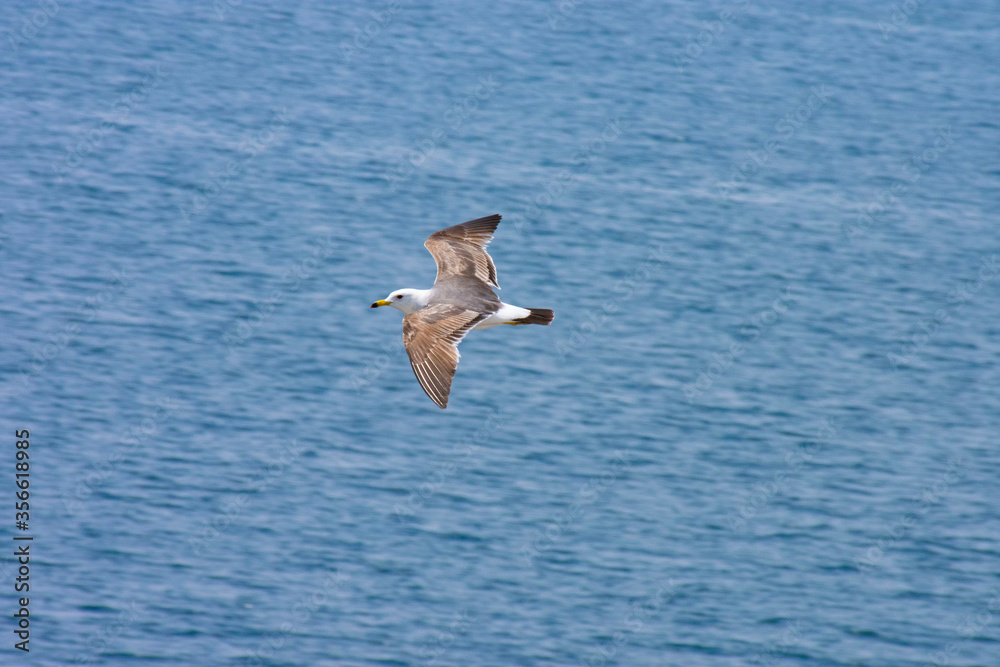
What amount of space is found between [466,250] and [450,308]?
88.6 inches

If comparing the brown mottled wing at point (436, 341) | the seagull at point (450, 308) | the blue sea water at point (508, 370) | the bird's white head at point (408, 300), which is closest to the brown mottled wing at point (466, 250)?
the seagull at point (450, 308)

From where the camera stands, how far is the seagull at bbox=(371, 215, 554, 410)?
18.9 meters

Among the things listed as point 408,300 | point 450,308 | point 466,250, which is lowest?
point 408,300

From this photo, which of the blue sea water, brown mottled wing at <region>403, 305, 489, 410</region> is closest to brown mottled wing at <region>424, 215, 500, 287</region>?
brown mottled wing at <region>403, 305, 489, 410</region>

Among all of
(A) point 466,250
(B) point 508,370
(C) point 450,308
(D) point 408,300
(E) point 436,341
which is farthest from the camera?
Result: (B) point 508,370

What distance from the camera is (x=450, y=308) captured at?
20.5 m

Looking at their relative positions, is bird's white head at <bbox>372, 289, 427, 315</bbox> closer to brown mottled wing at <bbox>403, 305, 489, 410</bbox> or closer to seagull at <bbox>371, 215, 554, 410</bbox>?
seagull at <bbox>371, 215, 554, 410</bbox>

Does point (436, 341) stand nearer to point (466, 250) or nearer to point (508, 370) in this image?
point (466, 250)

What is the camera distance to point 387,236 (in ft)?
158

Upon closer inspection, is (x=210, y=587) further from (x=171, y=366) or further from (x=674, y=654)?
(x=674, y=654)

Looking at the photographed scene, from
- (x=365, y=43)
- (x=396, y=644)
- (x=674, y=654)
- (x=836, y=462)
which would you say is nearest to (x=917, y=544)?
(x=836, y=462)

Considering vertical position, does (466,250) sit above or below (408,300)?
above

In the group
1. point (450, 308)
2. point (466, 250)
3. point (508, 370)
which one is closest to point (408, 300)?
point (450, 308)

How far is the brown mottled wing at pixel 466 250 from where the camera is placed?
2211 cm
